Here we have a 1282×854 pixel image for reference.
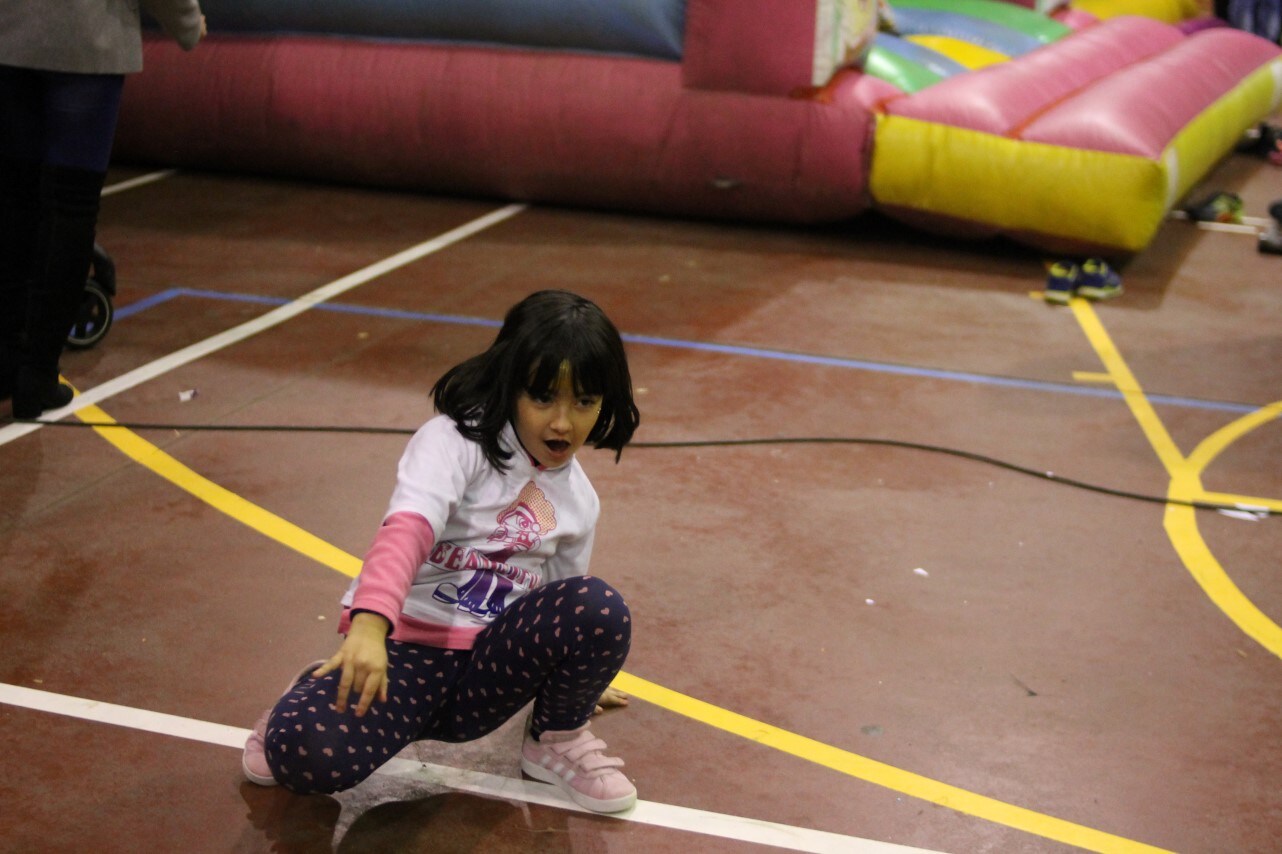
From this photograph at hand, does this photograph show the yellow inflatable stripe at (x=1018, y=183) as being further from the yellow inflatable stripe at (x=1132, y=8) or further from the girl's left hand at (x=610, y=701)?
the yellow inflatable stripe at (x=1132, y=8)

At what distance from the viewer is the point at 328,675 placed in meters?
2.35

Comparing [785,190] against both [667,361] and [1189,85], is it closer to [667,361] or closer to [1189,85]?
[667,361]

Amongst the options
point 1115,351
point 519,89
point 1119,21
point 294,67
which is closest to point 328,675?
point 1115,351

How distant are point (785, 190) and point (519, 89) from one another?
58.3 inches

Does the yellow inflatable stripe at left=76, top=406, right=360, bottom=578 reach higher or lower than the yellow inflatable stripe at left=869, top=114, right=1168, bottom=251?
lower

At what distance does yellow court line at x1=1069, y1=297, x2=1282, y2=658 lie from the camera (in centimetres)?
333

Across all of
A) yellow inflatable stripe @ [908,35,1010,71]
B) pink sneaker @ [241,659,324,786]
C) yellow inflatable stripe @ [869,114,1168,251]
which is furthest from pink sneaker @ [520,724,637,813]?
yellow inflatable stripe @ [908,35,1010,71]

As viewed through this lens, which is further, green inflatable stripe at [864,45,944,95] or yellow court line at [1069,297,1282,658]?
green inflatable stripe at [864,45,944,95]

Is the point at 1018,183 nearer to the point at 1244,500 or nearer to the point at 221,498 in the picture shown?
the point at 1244,500

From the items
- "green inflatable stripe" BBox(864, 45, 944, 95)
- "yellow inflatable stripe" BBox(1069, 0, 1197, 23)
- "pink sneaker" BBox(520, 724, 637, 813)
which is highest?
"green inflatable stripe" BBox(864, 45, 944, 95)

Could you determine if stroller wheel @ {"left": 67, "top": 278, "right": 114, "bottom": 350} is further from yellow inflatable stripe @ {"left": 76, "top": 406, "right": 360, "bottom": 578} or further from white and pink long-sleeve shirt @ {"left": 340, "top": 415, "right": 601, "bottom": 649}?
white and pink long-sleeve shirt @ {"left": 340, "top": 415, "right": 601, "bottom": 649}

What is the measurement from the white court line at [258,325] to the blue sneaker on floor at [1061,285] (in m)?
2.79

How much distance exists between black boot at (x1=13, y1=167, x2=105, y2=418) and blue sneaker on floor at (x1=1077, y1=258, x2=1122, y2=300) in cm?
415

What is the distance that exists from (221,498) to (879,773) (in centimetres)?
205
